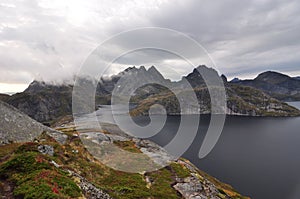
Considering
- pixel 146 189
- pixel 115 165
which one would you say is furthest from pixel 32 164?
pixel 115 165

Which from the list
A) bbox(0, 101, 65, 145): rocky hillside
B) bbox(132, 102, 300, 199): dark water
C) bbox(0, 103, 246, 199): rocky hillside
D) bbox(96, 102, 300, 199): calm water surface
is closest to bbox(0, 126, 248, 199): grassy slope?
bbox(0, 103, 246, 199): rocky hillside

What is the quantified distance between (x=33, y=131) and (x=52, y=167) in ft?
137

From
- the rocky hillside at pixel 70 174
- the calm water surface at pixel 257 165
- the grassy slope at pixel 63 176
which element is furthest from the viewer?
the calm water surface at pixel 257 165

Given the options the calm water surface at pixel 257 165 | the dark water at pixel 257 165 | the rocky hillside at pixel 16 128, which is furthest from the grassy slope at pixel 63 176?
the calm water surface at pixel 257 165

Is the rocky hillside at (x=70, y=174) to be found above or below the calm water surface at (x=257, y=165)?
above

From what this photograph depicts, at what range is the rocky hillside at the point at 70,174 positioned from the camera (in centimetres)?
2308

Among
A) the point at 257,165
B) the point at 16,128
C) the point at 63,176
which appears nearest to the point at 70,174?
the point at 63,176

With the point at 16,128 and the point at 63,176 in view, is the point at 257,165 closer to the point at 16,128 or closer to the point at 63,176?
the point at 63,176

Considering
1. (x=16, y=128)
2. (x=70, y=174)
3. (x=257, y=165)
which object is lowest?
(x=257, y=165)

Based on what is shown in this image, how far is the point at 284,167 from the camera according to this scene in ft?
332

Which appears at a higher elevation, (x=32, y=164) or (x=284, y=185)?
(x=32, y=164)

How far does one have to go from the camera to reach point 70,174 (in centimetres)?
2912

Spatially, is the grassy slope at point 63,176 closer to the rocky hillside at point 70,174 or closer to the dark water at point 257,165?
the rocky hillside at point 70,174

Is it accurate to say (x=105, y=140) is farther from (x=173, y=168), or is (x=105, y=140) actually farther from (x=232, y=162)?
(x=232, y=162)
